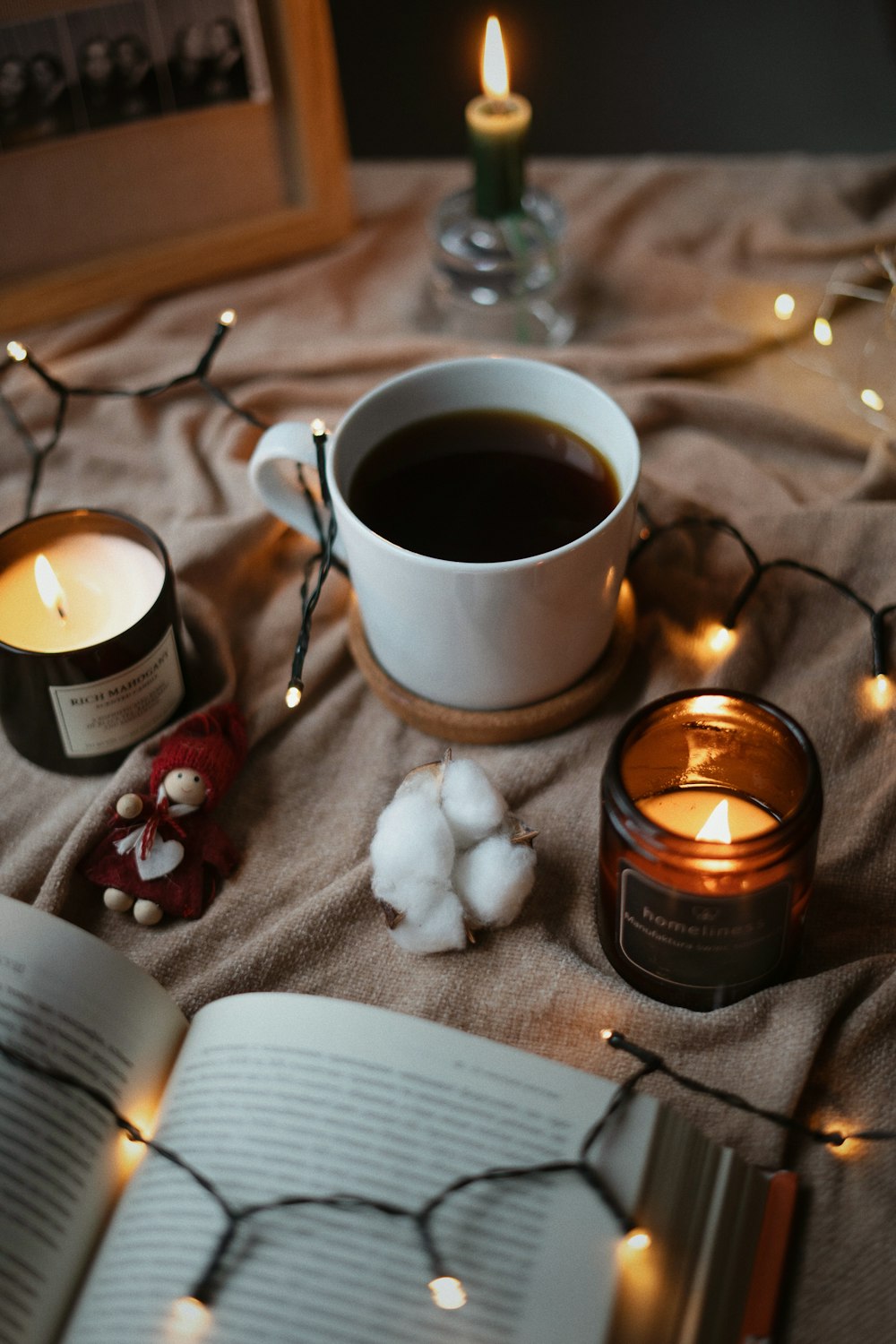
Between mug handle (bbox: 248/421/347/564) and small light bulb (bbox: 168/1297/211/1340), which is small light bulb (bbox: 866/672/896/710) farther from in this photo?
small light bulb (bbox: 168/1297/211/1340)

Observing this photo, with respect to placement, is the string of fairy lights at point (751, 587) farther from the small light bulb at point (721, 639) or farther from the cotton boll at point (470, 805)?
A: the cotton boll at point (470, 805)

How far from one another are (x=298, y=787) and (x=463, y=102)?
86cm

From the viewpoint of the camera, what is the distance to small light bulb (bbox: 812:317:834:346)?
→ 899 mm

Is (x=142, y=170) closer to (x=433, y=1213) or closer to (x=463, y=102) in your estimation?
(x=463, y=102)

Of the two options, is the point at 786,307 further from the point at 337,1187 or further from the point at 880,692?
the point at 337,1187

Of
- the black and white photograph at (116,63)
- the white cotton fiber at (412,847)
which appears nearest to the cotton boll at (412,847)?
the white cotton fiber at (412,847)

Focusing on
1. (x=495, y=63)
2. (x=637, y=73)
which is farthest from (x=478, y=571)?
(x=637, y=73)

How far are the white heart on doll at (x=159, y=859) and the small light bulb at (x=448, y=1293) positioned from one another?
0.25 m

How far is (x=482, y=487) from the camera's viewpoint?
693mm

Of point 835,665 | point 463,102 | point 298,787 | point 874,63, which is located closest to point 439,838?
point 298,787

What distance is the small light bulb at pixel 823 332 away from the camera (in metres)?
0.90

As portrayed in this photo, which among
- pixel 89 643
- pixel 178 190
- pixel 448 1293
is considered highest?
pixel 178 190

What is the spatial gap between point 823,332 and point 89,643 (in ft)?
1.90

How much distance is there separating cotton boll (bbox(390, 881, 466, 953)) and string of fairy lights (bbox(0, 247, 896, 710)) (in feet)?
0.42
